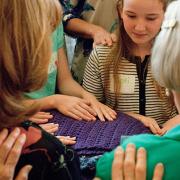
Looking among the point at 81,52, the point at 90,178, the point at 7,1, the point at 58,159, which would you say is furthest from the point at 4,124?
the point at 81,52

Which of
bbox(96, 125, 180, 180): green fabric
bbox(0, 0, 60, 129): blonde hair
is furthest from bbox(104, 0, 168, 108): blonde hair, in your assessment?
bbox(0, 0, 60, 129): blonde hair

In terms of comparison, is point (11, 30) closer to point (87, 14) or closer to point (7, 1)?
point (7, 1)

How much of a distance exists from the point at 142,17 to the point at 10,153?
882mm

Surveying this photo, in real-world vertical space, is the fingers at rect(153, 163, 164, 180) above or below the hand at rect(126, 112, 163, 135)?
above

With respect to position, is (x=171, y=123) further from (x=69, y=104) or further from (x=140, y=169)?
(x=140, y=169)

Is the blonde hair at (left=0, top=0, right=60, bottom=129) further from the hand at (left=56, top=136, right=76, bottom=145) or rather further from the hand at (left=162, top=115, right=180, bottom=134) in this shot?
the hand at (left=162, top=115, right=180, bottom=134)

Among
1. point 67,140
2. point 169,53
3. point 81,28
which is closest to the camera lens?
point 169,53

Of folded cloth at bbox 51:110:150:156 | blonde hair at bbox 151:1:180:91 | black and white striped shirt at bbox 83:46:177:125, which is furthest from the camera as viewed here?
black and white striped shirt at bbox 83:46:177:125

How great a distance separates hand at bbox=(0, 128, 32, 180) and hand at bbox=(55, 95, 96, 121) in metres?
0.59

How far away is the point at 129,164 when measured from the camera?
3.16 feet

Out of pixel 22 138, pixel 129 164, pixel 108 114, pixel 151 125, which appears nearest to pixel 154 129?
pixel 151 125

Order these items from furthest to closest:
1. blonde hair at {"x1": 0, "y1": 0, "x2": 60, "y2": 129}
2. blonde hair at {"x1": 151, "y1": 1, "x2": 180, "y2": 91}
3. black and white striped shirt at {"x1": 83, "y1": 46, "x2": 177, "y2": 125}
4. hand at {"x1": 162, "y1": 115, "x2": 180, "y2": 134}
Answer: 1. black and white striped shirt at {"x1": 83, "y1": 46, "x2": 177, "y2": 125}
2. hand at {"x1": 162, "y1": 115, "x2": 180, "y2": 134}
3. blonde hair at {"x1": 151, "y1": 1, "x2": 180, "y2": 91}
4. blonde hair at {"x1": 0, "y1": 0, "x2": 60, "y2": 129}

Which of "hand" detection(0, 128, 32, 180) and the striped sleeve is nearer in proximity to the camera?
"hand" detection(0, 128, 32, 180)

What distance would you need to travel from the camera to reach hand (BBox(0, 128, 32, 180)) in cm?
83
